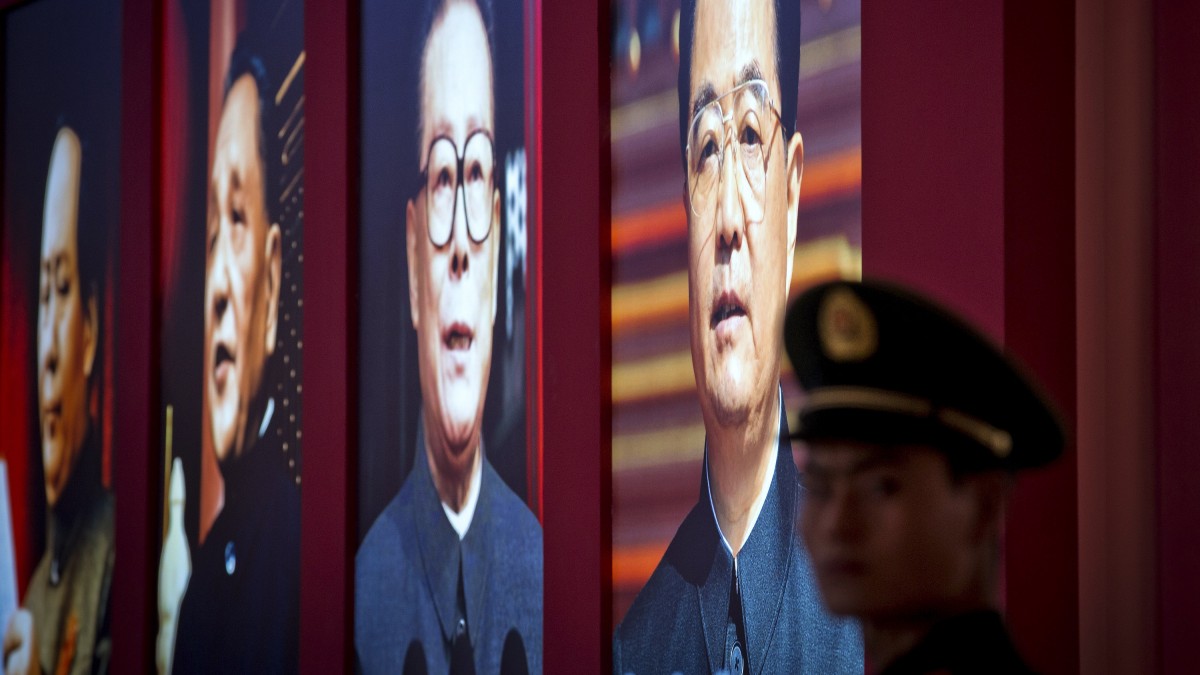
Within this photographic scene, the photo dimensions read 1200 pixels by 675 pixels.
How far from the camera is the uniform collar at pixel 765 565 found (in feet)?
9.63

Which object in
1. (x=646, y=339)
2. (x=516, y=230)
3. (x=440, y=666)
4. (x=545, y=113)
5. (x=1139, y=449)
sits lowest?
(x=440, y=666)

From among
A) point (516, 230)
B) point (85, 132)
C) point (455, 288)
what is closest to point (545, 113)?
point (516, 230)

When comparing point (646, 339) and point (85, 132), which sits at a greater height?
point (85, 132)

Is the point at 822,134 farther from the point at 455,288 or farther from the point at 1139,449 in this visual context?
the point at 455,288

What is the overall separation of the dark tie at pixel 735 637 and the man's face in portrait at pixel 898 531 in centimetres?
182

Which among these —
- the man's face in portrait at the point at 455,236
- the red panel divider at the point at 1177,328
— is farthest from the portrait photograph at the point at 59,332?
the red panel divider at the point at 1177,328

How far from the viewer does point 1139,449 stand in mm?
2588

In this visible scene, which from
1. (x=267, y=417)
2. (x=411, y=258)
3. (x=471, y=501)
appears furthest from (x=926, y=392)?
(x=267, y=417)

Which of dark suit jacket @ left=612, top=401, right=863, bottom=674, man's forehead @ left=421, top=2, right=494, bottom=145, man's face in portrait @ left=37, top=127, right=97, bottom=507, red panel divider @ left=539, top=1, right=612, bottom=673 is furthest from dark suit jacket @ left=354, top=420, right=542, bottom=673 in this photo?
man's face in portrait @ left=37, top=127, right=97, bottom=507

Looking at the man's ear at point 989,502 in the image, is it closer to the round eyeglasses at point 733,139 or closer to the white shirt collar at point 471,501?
the round eyeglasses at point 733,139

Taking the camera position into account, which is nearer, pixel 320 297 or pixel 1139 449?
pixel 1139 449

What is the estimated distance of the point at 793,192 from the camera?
9.70ft

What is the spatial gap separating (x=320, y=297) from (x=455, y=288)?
1.90ft

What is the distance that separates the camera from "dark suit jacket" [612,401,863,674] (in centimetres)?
286
